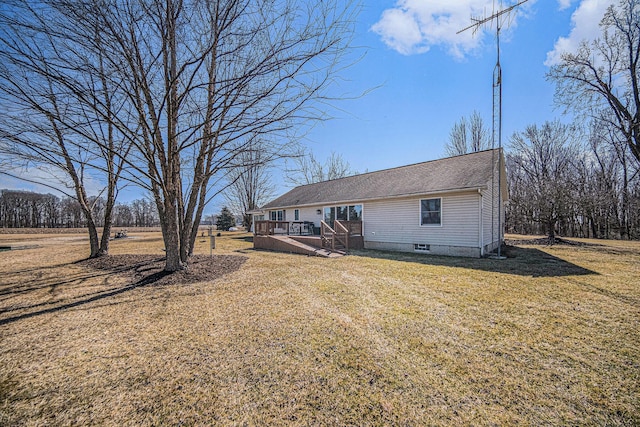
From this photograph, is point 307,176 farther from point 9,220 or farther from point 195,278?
point 9,220

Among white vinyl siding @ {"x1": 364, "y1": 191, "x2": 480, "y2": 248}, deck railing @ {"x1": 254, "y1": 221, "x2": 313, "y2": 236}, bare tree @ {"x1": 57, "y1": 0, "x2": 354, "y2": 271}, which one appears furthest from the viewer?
deck railing @ {"x1": 254, "y1": 221, "x2": 313, "y2": 236}

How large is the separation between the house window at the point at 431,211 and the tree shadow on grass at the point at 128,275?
7835 mm

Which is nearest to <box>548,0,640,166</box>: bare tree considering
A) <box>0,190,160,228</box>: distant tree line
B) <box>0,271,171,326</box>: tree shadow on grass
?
<box>0,271,171,326</box>: tree shadow on grass

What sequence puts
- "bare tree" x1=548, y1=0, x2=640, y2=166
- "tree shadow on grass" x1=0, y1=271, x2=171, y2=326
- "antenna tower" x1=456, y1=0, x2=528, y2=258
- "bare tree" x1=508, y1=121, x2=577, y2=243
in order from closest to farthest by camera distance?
"tree shadow on grass" x1=0, y1=271, x2=171, y2=326, "antenna tower" x1=456, y1=0, x2=528, y2=258, "bare tree" x1=548, y1=0, x2=640, y2=166, "bare tree" x1=508, y1=121, x2=577, y2=243

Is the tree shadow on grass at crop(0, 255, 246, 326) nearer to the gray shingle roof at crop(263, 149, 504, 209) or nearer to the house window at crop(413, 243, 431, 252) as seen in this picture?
the house window at crop(413, 243, 431, 252)

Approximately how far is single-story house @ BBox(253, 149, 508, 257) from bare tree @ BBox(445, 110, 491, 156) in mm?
13642

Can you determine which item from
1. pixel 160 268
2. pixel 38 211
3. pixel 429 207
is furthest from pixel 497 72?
pixel 38 211

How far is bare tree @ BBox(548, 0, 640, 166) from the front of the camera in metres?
12.0

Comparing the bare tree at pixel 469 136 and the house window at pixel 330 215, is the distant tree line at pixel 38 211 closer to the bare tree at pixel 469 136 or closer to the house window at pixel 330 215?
the house window at pixel 330 215

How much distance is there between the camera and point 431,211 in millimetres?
10656

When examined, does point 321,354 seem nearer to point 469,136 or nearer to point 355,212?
point 355,212

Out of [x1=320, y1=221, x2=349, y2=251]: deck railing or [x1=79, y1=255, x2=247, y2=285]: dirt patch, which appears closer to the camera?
[x1=79, y1=255, x2=247, y2=285]: dirt patch

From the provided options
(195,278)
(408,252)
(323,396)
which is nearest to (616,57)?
(408,252)

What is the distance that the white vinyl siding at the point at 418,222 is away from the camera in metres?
9.62
